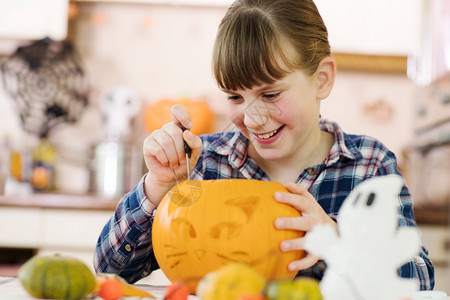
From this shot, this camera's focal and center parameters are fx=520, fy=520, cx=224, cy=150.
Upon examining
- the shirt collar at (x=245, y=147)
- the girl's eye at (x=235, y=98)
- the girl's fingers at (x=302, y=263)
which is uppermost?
the girl's eye at (x=235, y=98)

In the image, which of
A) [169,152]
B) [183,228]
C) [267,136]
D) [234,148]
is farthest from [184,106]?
[183,228]

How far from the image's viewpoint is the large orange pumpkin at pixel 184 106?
2.42 meters

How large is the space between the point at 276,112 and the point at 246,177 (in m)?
0.19

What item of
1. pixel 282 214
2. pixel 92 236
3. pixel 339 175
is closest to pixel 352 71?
pixel 92 236

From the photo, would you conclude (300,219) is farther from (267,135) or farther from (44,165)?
(44,165)

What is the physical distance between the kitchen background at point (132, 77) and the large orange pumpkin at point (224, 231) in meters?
1.65

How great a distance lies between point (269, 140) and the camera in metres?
0.91

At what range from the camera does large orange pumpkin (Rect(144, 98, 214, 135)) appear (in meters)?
2.42

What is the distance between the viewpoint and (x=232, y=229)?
65 cm

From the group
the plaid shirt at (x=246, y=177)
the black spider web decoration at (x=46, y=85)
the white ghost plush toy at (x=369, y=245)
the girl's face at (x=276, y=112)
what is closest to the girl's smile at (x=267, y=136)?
the girl's face at (x=276, y=112)

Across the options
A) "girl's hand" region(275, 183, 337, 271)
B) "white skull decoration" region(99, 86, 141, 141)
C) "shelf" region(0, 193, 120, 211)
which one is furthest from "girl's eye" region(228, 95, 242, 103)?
"white skull decoration" region(99, 86, 141, 141)

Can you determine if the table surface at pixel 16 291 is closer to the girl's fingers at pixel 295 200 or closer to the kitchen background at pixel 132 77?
the girl's fingers at pixel 295 200

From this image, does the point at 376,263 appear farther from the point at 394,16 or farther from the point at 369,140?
the point at 394,16

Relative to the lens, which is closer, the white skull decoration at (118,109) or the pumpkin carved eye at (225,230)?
the pumpkin carved eye at (225,230)
